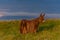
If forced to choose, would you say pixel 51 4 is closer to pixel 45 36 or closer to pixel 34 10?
pixel 34 10

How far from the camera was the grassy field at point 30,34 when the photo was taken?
1605 mm

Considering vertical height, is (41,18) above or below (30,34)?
above

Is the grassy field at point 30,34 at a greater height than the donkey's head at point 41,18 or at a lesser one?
lesser

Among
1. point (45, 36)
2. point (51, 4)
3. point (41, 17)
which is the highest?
point (51, 4)

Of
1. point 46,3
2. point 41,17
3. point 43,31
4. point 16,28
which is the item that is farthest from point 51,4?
point 16,28

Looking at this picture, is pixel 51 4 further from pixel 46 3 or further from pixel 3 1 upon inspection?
pixel 3 1

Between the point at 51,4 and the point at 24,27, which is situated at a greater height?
the point at 51,4

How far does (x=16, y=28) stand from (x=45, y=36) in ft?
0.89

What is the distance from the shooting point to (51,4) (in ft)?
5.37

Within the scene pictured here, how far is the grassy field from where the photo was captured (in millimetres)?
1605

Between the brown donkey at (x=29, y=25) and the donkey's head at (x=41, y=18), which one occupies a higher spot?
the donkey's head at (x=41, y=18)

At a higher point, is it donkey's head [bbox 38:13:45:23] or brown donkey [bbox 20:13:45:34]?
donkey's head [bbox 38:13:45:23]

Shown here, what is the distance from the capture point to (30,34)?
1.62m

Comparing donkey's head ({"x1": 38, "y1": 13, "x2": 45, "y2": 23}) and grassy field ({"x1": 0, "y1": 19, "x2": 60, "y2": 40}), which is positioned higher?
donkey's head ({"x1": 38, "y1": 13, "x2": 45, "y2": 23})
